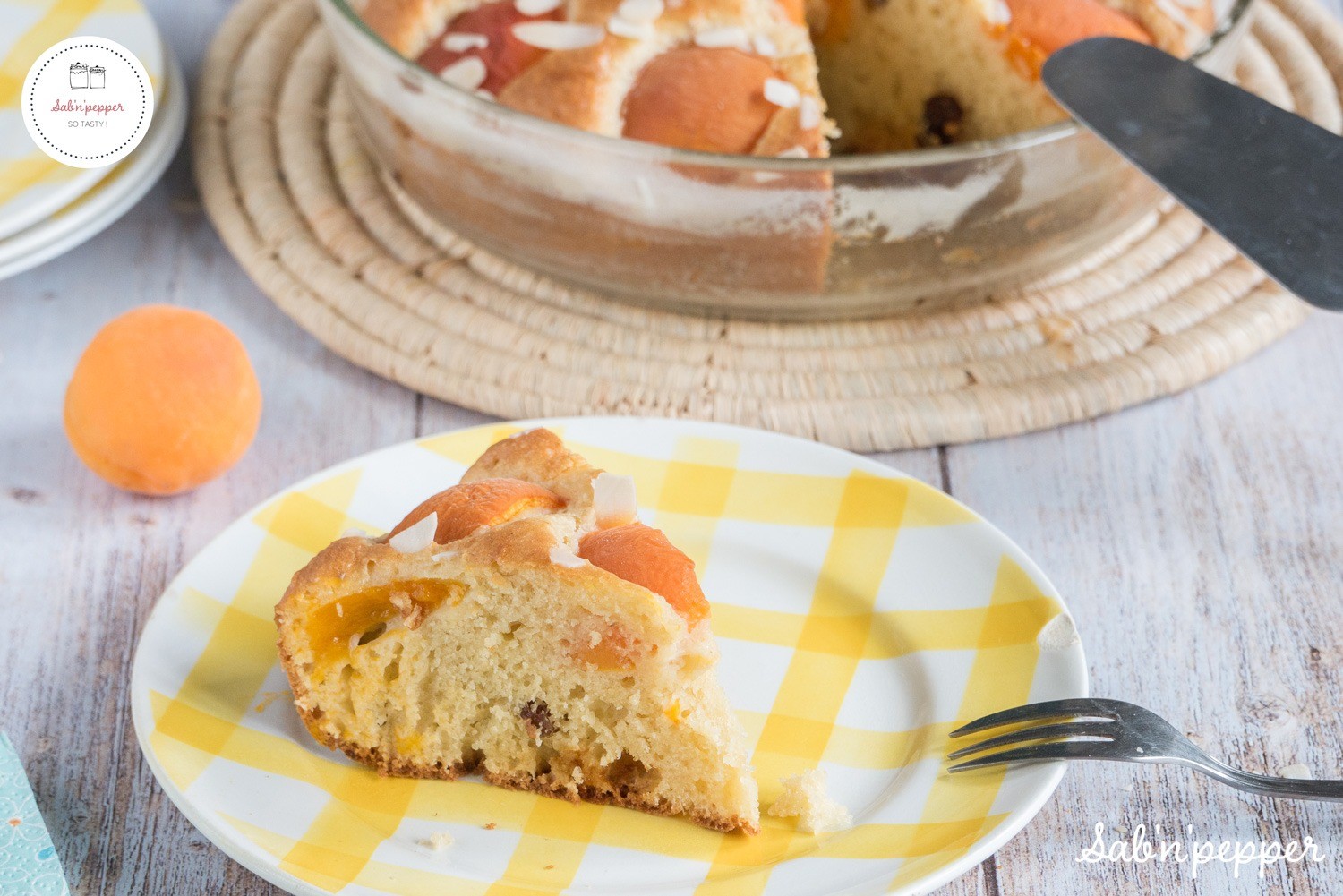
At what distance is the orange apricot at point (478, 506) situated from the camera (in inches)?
51.8

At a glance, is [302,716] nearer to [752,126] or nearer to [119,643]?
[119,643]

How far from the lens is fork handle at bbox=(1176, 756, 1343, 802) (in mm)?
1265

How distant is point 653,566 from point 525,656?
0.15 meters

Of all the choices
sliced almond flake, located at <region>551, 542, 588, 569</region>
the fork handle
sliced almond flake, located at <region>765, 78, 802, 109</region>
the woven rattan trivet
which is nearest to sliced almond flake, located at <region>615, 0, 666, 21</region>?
sliced almond flake, located at <region>765, 78, 802, 109</region>

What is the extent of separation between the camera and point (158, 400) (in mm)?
1585

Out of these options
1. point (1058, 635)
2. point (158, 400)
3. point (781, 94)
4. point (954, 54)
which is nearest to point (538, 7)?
point (781, 94)

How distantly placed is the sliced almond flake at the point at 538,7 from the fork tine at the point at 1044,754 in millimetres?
1146

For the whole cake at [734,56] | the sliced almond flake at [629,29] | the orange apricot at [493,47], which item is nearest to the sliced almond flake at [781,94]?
the whole cake at [734,56]

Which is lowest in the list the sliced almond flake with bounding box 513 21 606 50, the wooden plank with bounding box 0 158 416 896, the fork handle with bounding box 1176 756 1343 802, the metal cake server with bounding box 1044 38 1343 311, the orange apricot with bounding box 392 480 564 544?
the wooden plank with bounding box 0 158 416 896

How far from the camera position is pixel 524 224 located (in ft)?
6.12

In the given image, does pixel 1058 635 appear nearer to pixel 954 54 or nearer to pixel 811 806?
pixel 811 806

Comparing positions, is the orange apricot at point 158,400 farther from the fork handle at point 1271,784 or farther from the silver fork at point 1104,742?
the fork handle at point 1271,784

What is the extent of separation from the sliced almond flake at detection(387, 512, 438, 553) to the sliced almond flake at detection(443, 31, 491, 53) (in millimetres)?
841

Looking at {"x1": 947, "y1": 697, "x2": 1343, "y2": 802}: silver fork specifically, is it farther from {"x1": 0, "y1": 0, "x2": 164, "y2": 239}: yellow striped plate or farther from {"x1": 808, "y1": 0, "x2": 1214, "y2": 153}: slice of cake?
{"x1": 0, "y1": 0, "x2": 164, "y2": 239}: yellow striped plate
